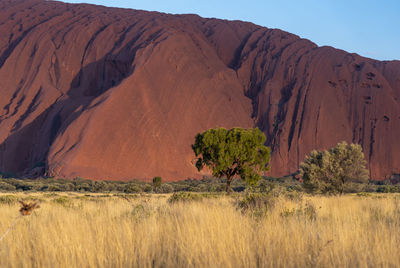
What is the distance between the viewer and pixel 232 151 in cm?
2573

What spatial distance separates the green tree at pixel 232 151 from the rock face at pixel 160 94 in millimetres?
38474

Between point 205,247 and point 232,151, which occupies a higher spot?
point 232,151

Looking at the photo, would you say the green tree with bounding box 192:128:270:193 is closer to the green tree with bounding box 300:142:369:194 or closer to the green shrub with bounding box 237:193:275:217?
the green tree with bounding box 300:142:369:194

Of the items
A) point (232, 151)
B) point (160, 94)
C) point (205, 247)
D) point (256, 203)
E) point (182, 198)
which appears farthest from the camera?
point (160, 94)

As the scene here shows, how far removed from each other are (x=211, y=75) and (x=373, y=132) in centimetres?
3601

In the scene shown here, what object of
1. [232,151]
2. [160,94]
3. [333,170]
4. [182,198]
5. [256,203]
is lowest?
[182,198]

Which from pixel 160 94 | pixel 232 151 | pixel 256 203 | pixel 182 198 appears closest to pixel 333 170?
pixel 232 151

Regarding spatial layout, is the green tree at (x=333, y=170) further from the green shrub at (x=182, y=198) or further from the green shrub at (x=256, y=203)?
the green shrub at (x=256, y=203)

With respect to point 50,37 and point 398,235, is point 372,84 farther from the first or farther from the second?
point 398,235

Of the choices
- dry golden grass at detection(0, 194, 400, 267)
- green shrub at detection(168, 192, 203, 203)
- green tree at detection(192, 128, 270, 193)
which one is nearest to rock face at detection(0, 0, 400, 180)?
green tree at detection(192, 128, 270, 193)

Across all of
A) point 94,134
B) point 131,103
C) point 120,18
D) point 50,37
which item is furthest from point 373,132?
point 50,37

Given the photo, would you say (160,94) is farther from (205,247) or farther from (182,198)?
(205,247)

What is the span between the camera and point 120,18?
97.8 metres

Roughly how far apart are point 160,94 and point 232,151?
49.6 m
